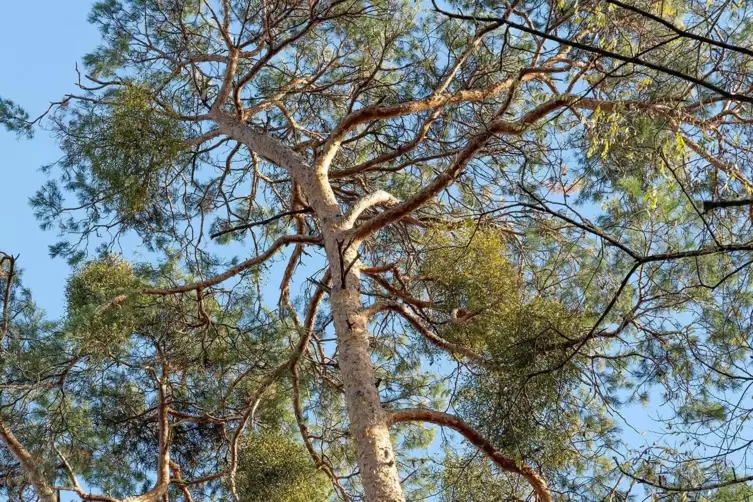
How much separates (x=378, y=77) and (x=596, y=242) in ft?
6.83

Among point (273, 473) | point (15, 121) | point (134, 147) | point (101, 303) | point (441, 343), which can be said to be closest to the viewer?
point (441, 343)

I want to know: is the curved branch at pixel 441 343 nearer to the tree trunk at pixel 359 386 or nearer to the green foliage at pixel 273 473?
the tree trunk at pixel 359 386

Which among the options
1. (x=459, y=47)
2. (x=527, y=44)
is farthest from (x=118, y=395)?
(x=527, y=44)

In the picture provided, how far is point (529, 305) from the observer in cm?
412

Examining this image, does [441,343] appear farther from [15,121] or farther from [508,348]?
[15,121]

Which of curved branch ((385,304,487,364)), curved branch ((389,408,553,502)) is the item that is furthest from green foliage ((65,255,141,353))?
curved branch ((389,408,553,502))

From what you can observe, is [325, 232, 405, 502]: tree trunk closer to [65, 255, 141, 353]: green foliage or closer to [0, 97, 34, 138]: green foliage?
[65, 255, 141, 353]: green foliage

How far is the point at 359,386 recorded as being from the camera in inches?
153

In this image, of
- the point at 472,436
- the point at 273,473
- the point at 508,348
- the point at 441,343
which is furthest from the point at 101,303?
the point at 508,348

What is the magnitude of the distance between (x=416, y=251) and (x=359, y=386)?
1.61m

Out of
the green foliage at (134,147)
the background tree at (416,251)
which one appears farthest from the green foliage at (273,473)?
the green foliage at (134,147)

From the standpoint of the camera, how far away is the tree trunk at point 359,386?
3.58m

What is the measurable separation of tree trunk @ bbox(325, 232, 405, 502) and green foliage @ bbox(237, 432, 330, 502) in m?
1.14

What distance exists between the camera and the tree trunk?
3578mm
